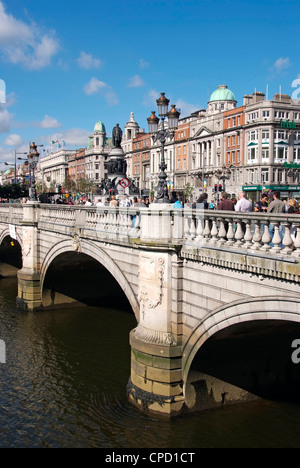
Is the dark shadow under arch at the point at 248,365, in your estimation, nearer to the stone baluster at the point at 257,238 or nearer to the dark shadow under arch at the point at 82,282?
the stone baluster at the point at 257,238

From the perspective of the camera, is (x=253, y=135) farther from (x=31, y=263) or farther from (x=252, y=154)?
(x=31, y=263)

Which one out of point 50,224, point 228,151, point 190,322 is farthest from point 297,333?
point 228,151

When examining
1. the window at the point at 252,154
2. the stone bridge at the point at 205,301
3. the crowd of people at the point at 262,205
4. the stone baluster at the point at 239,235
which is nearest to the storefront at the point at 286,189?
the window at the point at 252,154

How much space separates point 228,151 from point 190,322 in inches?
2480

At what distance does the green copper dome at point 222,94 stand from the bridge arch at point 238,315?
235 ft

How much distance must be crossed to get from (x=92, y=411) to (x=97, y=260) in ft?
22.7

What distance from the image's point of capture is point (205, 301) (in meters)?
12.1

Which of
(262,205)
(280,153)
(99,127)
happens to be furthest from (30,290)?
(99,127)

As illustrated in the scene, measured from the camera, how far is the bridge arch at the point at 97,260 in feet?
52.0

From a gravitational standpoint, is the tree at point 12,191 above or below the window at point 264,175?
below

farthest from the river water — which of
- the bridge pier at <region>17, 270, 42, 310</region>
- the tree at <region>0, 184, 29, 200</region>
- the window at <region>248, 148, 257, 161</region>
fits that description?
the window at <region>248, 148, 257, 161</region>

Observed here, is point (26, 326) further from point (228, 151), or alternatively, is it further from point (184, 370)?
point (228, 151)

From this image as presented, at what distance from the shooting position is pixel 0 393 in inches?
628

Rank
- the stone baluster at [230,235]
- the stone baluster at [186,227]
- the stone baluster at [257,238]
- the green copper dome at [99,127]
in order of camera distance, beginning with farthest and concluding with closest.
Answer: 1. the green copper dome at [99,127]
2. the stone baluster at [186,227]
3. the stone baluster at [230,235]
4. the stone baluster at [257,238]
